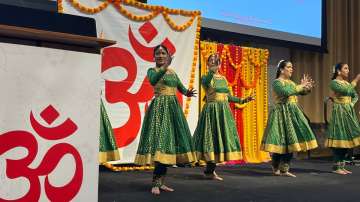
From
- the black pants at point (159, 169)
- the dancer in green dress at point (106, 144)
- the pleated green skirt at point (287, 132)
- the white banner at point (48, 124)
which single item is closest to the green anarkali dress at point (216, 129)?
the pleated green skirt at point (287, 132)

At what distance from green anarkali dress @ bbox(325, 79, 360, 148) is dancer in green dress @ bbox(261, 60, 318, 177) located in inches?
18.6

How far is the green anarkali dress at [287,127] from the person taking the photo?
13.4 ft

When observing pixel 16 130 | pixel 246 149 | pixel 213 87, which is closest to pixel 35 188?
pixel 16 130

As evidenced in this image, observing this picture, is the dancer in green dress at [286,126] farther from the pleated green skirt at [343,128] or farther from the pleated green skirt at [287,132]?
the pleated green skirt at [343,128]

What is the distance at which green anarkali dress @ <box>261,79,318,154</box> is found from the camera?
13.4 ft

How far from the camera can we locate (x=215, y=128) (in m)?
3.79

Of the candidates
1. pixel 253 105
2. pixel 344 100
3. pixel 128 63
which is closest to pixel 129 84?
pixel 128 63

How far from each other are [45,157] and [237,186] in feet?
7.45

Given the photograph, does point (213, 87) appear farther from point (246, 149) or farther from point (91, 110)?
point (91, 110)

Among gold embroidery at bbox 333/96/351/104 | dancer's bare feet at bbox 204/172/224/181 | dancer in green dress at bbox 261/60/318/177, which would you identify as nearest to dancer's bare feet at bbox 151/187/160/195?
dancer's bare feet at bbox 204/172/224/181

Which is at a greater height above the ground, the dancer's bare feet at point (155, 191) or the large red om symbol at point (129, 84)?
the large red om symbol at point (129, 84)

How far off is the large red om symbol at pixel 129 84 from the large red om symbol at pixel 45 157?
9.99 ft

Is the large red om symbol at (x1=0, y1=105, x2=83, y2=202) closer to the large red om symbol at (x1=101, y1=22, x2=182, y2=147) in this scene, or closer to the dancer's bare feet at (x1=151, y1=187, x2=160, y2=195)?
the dancer's bare feet at (x1=151, y1=187, x2=160, y2=195)

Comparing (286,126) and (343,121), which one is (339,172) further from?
(286,126)
